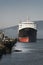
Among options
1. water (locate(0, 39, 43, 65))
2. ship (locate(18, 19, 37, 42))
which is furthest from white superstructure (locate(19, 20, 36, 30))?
water (locate(0, 39, 43, 65))

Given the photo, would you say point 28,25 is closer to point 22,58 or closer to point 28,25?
point 28,25

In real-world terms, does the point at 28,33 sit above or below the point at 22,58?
above

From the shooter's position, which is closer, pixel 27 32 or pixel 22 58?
pixel 22 58

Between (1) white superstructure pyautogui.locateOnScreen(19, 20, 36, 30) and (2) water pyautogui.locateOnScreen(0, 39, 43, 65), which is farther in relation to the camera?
(1) white superstructure pyautogui.locateOnScreen(19, 20, 36, 30)

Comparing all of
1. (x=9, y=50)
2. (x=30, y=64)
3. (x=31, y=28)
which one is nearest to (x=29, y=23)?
(x=31, y=28)

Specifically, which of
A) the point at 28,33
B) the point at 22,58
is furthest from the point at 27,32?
the point at 22,58

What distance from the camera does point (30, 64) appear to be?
137ft

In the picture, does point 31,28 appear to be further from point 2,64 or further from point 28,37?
point 2,64

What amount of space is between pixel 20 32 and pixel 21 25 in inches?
134

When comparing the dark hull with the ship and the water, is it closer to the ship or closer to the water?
the ship

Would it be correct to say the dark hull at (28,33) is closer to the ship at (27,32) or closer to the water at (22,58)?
the ship at (27,32)

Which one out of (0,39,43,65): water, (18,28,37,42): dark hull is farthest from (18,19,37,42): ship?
(0,39,43,65): water

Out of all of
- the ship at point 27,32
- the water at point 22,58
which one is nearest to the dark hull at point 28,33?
the ship at point 27,32

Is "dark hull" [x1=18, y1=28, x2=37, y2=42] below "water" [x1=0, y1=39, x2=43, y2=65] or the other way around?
the other way around
